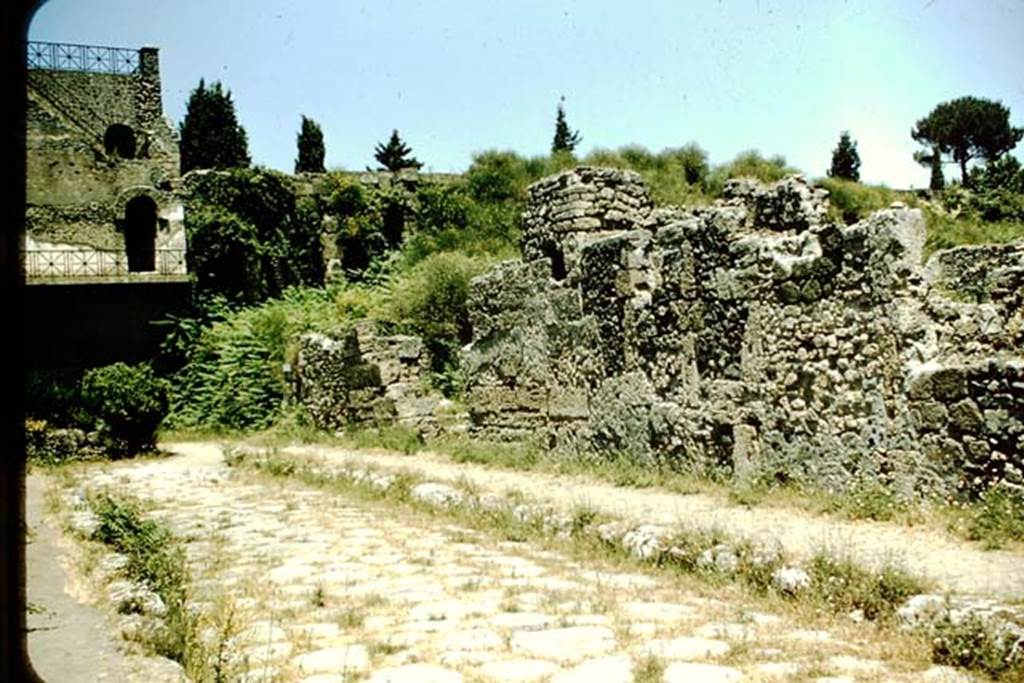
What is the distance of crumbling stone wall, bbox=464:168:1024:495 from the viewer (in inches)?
312

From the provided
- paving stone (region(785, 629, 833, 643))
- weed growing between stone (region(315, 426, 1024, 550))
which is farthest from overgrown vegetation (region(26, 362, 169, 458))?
paving stone (region(785, 629, 833, 643))

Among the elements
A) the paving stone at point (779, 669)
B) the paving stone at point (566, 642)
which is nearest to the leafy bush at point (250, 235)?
the paving stone at point (566, 642)

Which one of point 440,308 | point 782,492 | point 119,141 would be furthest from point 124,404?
point 119,141

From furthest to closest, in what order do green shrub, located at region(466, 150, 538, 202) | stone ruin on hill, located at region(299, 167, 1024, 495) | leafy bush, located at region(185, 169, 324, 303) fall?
green shrub, located at region(466, 150, 538, 202), leafy bush, located at region(185, 169, 324, 303), stone ruin on hill, located at region(299, 167, 1024, 495)

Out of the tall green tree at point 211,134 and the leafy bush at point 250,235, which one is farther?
the tall green tree at point 211,134

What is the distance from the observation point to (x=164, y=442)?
69.4 ft

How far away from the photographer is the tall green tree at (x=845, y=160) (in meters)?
40.7

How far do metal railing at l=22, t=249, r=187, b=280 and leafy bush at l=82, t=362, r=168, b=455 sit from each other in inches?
434

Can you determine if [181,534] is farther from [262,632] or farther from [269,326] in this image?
[269,326]

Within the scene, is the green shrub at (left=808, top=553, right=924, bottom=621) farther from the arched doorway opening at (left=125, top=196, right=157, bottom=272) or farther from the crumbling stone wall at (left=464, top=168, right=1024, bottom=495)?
the arched doorway opening at (left=125, top=196, right=157, bottom=272)

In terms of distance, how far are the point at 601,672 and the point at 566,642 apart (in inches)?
21.7

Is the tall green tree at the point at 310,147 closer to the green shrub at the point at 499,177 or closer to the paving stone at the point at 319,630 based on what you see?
the green shrub at the point at 499,177

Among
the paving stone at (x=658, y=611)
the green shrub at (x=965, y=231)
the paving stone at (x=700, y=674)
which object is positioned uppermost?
the green shrub at (x=965, y=231)

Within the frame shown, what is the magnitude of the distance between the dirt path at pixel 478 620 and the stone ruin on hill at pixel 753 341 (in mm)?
2801
